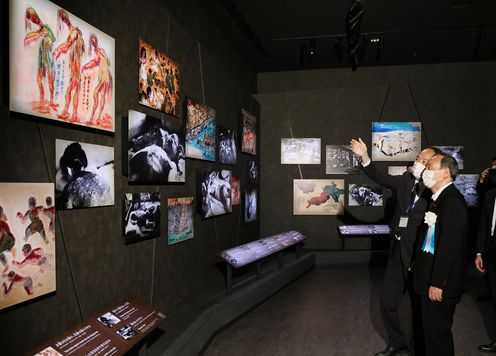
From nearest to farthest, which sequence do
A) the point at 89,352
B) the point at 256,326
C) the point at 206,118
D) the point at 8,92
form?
the point at 8,92
the point at 89,352
the point at 256,326
the point at 206,118

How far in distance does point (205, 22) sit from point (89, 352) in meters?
4.53

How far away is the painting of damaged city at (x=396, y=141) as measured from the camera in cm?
819

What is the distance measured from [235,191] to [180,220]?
7.27ft

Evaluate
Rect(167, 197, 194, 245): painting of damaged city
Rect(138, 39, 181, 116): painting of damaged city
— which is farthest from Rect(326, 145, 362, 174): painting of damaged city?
Rect(138, 39, 181, 116): painting of damaged city

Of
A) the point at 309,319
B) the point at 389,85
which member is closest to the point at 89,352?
the point at 309,319

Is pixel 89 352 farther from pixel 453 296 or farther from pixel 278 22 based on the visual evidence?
pixel 278 22

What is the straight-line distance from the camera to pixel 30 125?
2348 mm

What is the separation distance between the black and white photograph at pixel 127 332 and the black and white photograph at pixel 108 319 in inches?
3.1

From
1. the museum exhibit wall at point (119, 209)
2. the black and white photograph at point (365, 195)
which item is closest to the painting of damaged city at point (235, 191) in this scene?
the museum exhibit wall at point (119, 209)

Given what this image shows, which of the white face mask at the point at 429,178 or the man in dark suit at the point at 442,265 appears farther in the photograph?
the white face mask at the point at 429,178

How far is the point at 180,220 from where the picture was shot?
14.5ft

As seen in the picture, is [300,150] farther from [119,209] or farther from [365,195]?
[119,209]

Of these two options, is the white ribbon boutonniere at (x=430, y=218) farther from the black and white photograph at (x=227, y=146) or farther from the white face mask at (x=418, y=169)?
the black and white photograph at (x=227, y=146)

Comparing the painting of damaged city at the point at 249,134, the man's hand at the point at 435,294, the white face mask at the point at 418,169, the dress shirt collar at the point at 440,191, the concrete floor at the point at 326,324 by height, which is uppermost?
the painting of damaged city at the point at 249,134
